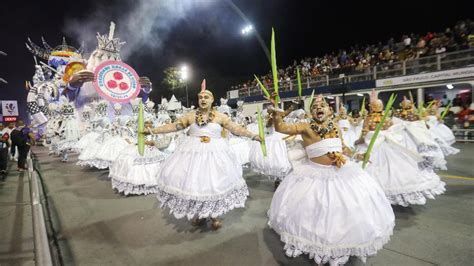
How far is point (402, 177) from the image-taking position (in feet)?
14.9

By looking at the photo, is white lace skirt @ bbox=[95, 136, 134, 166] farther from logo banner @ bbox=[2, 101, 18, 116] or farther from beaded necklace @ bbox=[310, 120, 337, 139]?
logo banner @ bbox=[2, 101, 18, 116]

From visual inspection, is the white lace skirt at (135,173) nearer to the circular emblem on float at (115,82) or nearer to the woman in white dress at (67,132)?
the circular emblem on float at (115,82)

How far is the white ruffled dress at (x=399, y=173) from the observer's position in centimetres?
451

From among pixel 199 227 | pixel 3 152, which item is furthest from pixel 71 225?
pixel 3 152

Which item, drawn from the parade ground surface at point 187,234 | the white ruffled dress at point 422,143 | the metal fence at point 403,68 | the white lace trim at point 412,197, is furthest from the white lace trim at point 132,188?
the metal fence at point 403,68

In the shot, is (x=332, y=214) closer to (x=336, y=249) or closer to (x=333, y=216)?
(x=333, y=216)

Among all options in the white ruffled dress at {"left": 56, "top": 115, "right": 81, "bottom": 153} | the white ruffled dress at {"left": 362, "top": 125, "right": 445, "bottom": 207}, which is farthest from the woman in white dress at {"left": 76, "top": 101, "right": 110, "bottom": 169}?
the white ruffled dress at {"left": 362, "top": 125, "right": 445, "bottom": 207}

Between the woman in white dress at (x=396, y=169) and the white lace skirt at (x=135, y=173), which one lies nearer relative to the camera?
the woman in white dress at (x=396, y=169)

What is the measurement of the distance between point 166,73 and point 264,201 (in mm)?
37768

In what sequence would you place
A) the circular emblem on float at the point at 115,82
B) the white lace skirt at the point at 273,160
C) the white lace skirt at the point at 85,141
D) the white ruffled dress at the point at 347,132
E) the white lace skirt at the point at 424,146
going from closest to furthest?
the white lace skirt at the point at 424,146 < the white lace skirt at the point at 273,160 < the white ruffled dress at the point at 347,132 < the circular emblem on float at the point at 115,82 < the white lace skirt at the point at 85,141

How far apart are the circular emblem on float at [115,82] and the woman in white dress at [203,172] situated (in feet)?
24.1

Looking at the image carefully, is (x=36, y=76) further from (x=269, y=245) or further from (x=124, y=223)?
(x=269, y=245)

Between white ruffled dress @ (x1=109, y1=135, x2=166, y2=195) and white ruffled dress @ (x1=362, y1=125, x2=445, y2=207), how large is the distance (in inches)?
173

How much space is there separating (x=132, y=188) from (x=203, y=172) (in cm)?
302
